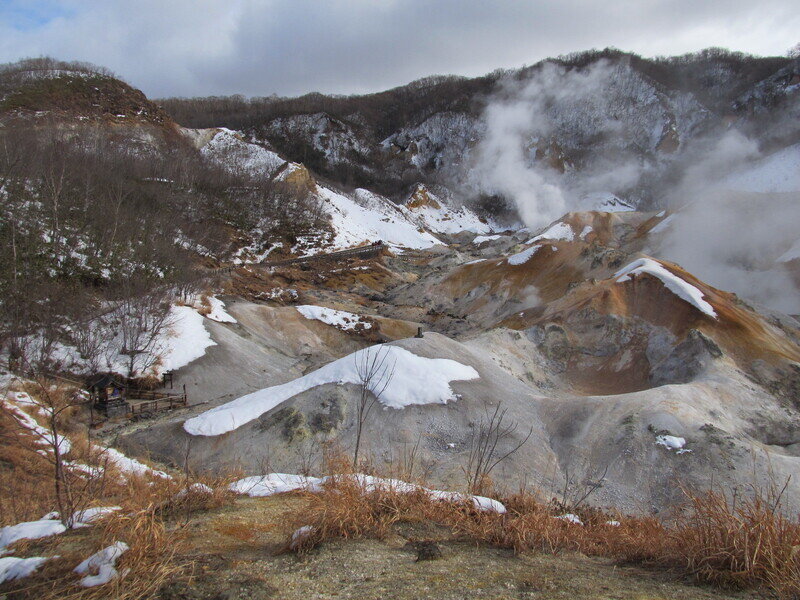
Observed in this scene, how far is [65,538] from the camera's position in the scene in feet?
13.2

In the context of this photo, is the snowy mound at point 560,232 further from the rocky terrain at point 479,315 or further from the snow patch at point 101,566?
the snow patch at point 101,566

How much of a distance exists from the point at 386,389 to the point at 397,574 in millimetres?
13217

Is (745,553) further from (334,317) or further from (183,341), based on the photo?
(334,317)

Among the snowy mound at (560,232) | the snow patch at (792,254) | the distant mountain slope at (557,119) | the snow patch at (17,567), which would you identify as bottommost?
the snow patch at (17,567)

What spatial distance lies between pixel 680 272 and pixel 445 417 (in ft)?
69.9

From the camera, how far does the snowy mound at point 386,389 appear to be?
16344 millimetres

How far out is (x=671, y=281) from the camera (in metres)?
26.7

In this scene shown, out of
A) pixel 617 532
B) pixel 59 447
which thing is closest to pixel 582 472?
pixel 617 532

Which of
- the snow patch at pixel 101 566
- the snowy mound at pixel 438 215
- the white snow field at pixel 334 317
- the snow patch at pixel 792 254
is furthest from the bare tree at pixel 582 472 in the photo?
the snowy mound at pixel 438 215

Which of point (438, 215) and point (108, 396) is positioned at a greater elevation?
point (438, 215)

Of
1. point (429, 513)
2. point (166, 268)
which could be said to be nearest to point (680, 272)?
point (429, 513)

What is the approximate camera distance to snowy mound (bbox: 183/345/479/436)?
16344mm

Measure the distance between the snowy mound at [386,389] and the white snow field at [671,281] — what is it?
1462cm

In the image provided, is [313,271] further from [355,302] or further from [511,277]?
[511,277]
